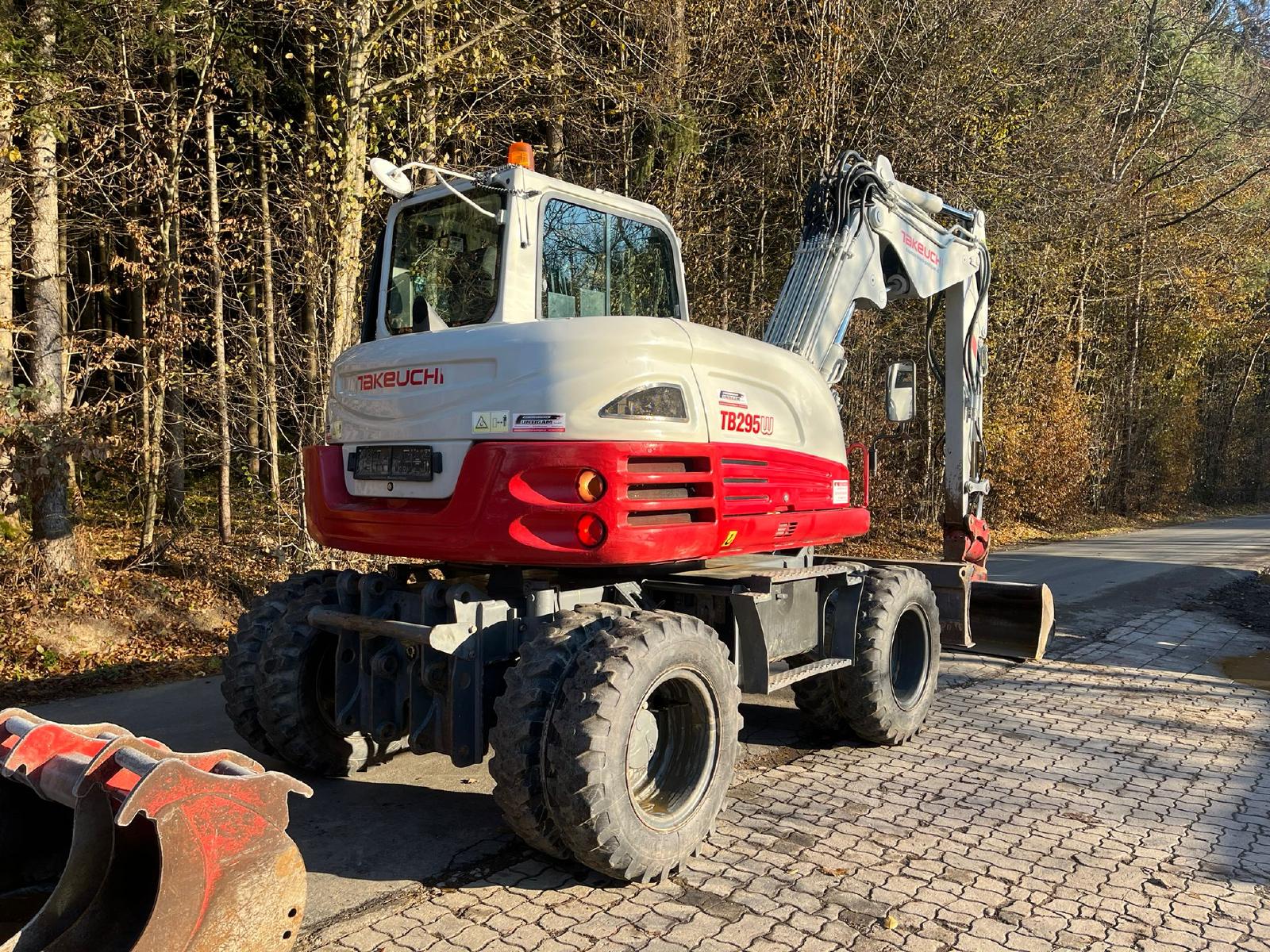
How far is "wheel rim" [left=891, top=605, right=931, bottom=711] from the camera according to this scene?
250 inches

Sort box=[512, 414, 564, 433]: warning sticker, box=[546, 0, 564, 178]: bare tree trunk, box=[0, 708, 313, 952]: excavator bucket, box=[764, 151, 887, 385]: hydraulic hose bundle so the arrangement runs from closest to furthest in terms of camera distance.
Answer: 1. box=[0, 708, 313, 952]: excavator bucket
2. box=[512, 414, 564, 433]: warning sticker
3. box=[764, 151, 887, 385]: hydraulic hose bundle
4. box=[546, 0, 564, 178]: bare tree trunk

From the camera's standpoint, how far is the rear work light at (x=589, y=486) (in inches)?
165

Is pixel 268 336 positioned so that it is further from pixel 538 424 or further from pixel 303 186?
pixel 538 424

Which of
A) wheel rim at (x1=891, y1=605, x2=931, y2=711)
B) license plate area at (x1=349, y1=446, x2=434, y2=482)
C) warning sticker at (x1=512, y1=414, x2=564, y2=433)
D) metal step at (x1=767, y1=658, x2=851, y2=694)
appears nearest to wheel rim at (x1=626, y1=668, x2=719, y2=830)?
metal step at (x1=767, y1=658, x2=851, y2=694)

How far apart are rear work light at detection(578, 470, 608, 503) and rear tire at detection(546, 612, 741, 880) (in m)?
0.56

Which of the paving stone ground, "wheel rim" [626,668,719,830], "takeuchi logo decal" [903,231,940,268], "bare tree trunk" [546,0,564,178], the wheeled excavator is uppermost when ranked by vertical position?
"bare tree trunk" [546,0,564,178]

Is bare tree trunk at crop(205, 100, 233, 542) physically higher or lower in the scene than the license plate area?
higher

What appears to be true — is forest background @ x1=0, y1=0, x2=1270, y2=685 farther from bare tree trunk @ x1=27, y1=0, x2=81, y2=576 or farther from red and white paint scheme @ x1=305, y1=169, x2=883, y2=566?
red and white paint scheme @ x1=305, y1=169, x2=883, y2=566

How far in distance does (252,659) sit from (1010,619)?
19.3 ft

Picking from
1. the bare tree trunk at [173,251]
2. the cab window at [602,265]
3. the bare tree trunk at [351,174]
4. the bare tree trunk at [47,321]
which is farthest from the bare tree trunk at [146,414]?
the cab window at [602,265]

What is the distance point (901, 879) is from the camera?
13.5 feet

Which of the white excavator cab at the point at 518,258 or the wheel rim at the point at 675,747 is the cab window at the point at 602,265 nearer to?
the white excavator cab at the point at 518,258

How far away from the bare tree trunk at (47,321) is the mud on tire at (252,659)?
4.72m

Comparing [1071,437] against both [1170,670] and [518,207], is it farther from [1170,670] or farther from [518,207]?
[518,207]
